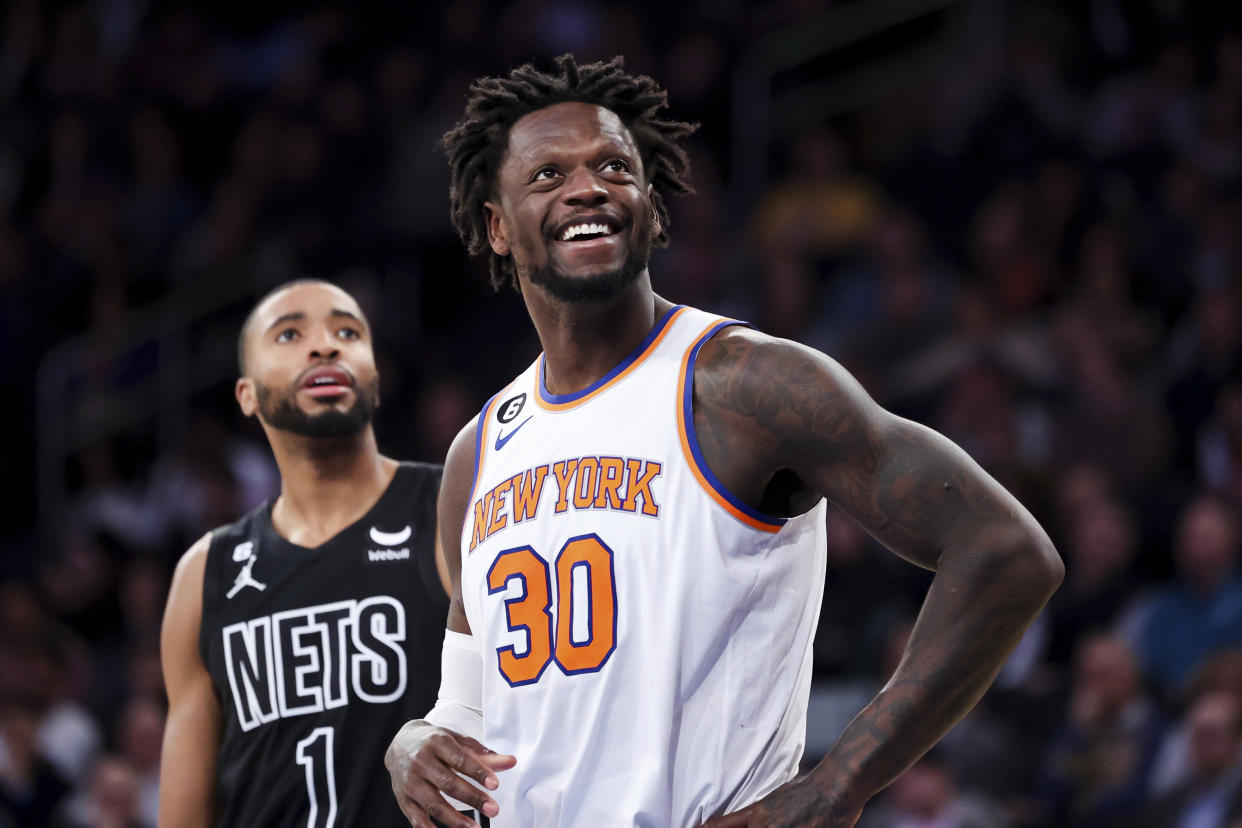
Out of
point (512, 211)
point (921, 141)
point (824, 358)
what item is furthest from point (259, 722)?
point (921, 141)

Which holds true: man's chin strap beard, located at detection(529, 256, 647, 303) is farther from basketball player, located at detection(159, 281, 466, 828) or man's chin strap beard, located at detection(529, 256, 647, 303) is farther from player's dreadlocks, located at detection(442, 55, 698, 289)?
basketball player, located at detection(159, 281, 466, 828)

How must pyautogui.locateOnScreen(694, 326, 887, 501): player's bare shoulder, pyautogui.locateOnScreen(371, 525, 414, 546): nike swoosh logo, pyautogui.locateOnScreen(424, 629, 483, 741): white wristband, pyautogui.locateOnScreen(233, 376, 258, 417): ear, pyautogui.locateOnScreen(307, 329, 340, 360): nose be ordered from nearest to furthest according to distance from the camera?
pyautogui.locateOnScreen(694, 326, 887, 501): player's bare shoulder
pyautogui.locateOnScreen(424, 629, 483, 741): white wristband
pyautogui.locateOnScreen(371, 525, 414, 546): nike swoosh logo
pyautogui.locateOnScreen(307, 329, 340, 360): nose
pyautogui.locateOnScreen(233, 376, 258, 417): ear

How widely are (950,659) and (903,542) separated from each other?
0.68ft

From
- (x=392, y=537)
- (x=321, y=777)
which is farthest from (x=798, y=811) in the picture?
(x=392, y=537)

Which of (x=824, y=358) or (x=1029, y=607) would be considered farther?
(x=824, y=358)

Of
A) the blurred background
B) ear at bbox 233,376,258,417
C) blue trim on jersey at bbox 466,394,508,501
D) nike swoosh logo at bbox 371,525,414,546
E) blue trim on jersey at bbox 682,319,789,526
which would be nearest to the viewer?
blue trim on jersey at bbox 682,319,789,526

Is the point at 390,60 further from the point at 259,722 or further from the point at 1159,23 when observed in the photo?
the point at 259,722

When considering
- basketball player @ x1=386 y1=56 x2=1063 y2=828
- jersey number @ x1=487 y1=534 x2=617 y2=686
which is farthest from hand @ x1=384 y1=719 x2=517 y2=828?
jersey number @ x1=487 y1=534 x2=617 y2=686

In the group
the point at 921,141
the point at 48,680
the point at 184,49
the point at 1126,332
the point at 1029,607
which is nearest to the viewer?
the point at 1029,607

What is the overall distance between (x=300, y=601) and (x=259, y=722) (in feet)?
1.03

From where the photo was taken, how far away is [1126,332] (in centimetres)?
698

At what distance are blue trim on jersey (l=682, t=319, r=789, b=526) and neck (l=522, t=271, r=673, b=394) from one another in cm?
16

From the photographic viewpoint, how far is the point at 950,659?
2.37 meters

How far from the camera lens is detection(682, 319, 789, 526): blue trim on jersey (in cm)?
262
